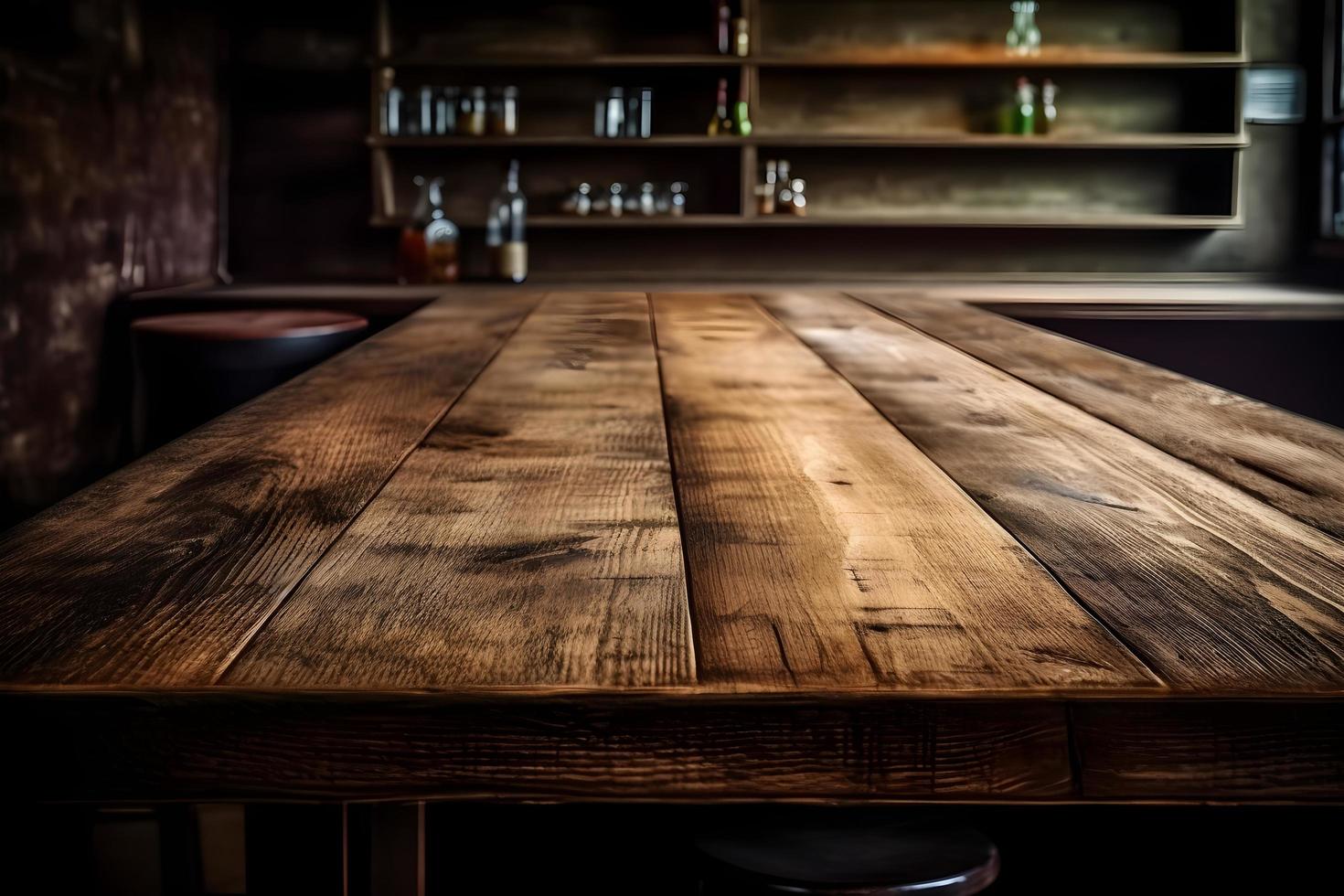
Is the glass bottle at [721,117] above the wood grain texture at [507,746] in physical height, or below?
above

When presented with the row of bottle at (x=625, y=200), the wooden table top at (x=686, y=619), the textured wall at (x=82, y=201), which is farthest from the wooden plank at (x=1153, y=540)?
the row of bottle at (x=625, y=200)

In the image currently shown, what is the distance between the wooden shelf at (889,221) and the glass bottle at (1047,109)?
0.30 meters

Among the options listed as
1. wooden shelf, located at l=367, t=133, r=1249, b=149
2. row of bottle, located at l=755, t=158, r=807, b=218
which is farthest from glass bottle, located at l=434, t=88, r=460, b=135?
row of bottle, located at l=755, t=158, r=807, b=218

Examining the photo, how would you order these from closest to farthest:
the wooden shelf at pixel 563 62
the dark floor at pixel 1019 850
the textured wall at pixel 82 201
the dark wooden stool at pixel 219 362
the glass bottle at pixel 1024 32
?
the dark floor at pixel 1019 850 < the dark wooden stool at pixel 219 362 < the textured wall at pixel 82 201 < the wooden shelf at pixel 563 62 < the glass bottle at pixel 1024 32

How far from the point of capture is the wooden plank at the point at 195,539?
57cm

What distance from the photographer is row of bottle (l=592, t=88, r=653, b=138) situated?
3711 mm

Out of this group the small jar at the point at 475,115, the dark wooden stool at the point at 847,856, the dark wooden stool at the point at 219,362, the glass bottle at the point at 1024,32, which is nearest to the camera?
the dark wooden stool at the point at 847,856

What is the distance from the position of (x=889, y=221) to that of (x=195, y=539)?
3195mm

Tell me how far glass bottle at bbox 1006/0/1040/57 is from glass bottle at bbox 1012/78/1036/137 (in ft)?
0.31

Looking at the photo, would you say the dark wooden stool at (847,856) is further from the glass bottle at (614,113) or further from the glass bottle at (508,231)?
the glass bottle at (614,113)

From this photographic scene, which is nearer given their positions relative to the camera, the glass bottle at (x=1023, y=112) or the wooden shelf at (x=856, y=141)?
the wooden shelf at (x=856, y=141)

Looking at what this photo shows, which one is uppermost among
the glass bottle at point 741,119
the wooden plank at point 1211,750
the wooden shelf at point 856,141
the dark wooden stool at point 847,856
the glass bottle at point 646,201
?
the glass bottle at point 741,119

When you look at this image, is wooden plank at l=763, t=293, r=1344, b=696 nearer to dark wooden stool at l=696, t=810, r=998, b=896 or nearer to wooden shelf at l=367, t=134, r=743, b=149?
dark wooden stool at l=696, t=810, r=998, b=896

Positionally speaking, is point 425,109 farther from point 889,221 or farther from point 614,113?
point 889,221
